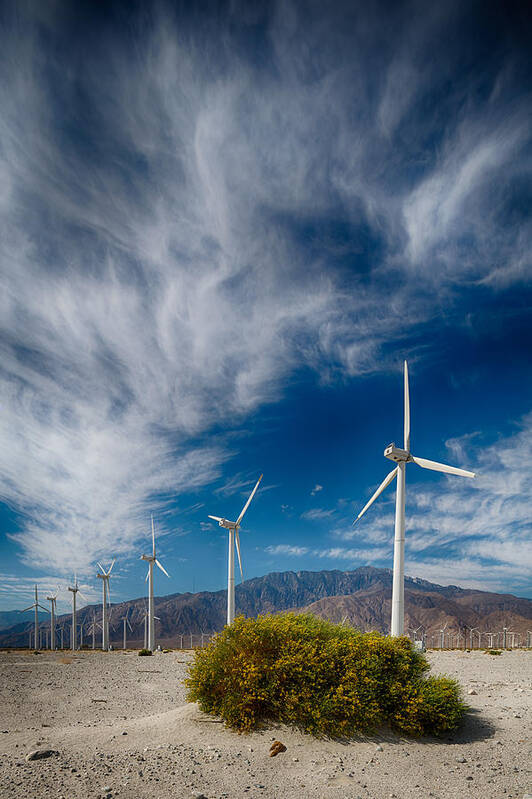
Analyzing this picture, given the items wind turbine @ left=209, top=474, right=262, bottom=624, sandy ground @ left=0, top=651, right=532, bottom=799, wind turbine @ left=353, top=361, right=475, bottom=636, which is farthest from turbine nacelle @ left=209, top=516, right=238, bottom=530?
sandy ground @ left=0, top=651, right=532, bottom=799

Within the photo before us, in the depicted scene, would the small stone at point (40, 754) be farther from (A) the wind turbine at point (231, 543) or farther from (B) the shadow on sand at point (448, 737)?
(A) the wind turbine at point (231, 543)

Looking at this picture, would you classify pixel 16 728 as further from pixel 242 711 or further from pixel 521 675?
pixel 521 675

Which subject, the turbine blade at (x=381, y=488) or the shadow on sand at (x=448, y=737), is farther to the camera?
the turbine blade at (x=381, y=488)

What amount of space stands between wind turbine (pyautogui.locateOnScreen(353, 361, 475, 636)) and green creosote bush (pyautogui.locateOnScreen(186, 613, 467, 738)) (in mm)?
11564

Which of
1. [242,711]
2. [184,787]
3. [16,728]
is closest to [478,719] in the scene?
[242,711]

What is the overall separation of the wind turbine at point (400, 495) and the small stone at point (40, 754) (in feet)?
60.8

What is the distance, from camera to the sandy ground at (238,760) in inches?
429

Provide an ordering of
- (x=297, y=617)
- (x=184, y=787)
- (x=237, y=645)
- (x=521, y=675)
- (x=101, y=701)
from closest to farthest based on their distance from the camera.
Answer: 1. (x=184, y=787)
2. (x=237, y=645)
3. (x=297, y=617)
4. (x=101, y=701)
5. (x=521, y=675)

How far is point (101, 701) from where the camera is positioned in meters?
21.5

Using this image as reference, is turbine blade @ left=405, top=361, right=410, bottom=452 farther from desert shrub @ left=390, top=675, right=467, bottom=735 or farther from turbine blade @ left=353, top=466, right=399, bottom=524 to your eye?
desert shrub @ left=390, top=675, right=467, bottom=735

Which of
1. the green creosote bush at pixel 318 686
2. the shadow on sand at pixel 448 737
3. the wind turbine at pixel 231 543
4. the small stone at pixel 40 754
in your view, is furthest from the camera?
the wind turbine at pixel 231 543

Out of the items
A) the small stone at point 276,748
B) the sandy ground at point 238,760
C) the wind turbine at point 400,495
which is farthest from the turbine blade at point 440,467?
the small stone at point 276,748

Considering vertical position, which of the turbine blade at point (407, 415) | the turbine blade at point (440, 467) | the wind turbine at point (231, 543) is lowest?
the wind turbine at point (231, 543)

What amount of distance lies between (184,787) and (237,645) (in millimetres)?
4897
